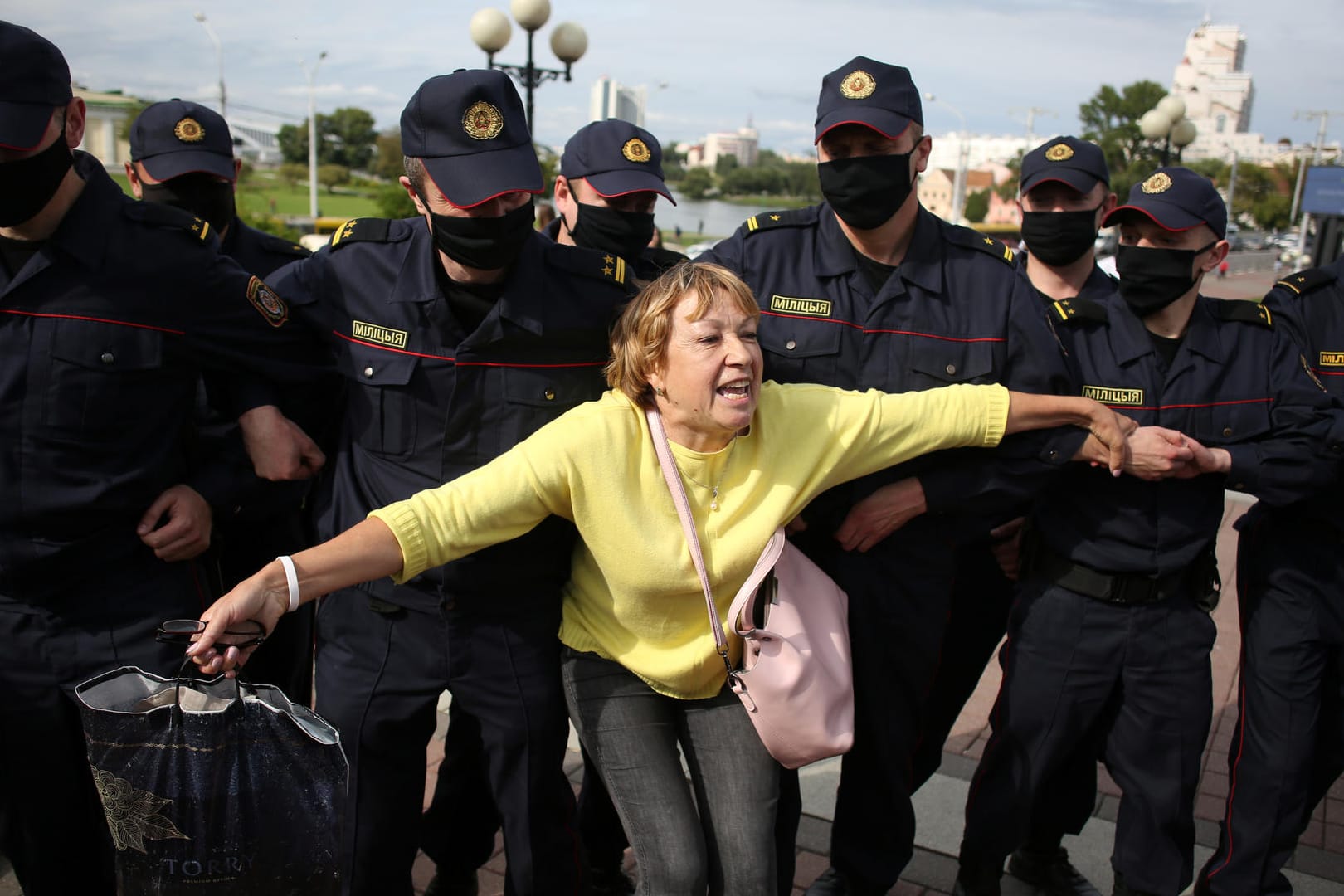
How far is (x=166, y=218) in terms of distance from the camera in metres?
2.84

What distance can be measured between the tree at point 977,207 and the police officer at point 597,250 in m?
82.1

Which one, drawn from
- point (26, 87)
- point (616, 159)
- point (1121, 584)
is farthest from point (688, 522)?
point (616, 159)

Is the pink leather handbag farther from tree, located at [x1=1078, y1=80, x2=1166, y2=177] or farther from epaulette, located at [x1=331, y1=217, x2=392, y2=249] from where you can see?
tree, located at [x1=1078, y1=80, x2=1166, y2=177]

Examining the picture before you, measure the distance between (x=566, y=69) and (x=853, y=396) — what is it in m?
12.1

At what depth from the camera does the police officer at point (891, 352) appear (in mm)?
3076

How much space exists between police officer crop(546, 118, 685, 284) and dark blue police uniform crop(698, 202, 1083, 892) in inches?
46.5

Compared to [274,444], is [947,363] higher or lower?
higher

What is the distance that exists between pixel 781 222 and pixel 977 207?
90942 millimetres

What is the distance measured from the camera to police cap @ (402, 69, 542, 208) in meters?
2.67

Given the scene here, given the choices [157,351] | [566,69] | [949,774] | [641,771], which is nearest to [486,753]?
[641,771]

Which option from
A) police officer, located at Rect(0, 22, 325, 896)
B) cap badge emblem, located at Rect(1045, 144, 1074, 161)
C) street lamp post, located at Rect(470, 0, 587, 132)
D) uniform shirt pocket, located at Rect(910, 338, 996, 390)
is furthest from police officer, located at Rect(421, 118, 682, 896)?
street lamp post, located at Rect(470, 0, 587, 132)

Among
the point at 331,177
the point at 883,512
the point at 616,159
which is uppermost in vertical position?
the point at 331,177

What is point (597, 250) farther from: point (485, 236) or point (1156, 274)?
point (1156, 274)

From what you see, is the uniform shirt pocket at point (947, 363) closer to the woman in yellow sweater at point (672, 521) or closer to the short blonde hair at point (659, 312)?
the woman in yellow sweater at point (672, 521)
